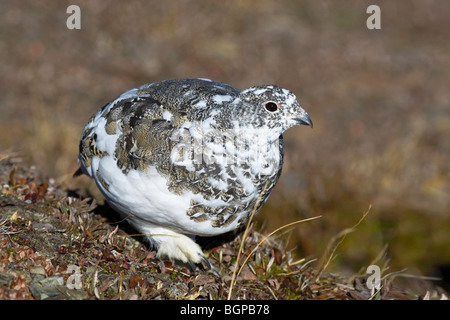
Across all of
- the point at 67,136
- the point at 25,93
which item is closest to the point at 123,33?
the point at 25,93

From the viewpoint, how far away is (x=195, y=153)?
11.2 ft

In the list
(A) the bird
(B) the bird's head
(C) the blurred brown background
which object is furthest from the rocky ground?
(C) the blurred brown background

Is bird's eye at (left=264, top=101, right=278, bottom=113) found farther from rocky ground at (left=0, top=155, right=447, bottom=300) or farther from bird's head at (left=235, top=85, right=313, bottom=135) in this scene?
rocky ground at (left=0, top=155, right=447, bottom=300)

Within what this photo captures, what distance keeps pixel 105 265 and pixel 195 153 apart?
94 centimetres

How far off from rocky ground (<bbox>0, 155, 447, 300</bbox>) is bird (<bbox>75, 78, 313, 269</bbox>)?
1.07 feet

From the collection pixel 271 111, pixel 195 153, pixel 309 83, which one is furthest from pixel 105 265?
pixel 309 83

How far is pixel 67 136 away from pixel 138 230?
4137 mm

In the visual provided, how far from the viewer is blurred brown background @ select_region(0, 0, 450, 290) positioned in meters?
7.39

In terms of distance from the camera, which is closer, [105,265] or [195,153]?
[195,153]

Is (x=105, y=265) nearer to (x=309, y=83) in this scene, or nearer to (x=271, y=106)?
(x=271, y=106)

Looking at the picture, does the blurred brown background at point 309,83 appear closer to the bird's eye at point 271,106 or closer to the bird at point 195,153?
the bird at point 195,153

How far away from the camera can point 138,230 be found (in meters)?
4.03

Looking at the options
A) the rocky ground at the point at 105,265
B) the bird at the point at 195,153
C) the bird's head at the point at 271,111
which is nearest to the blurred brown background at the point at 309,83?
the rocky ground at the point at 105,265

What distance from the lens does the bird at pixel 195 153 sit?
3.39 m
